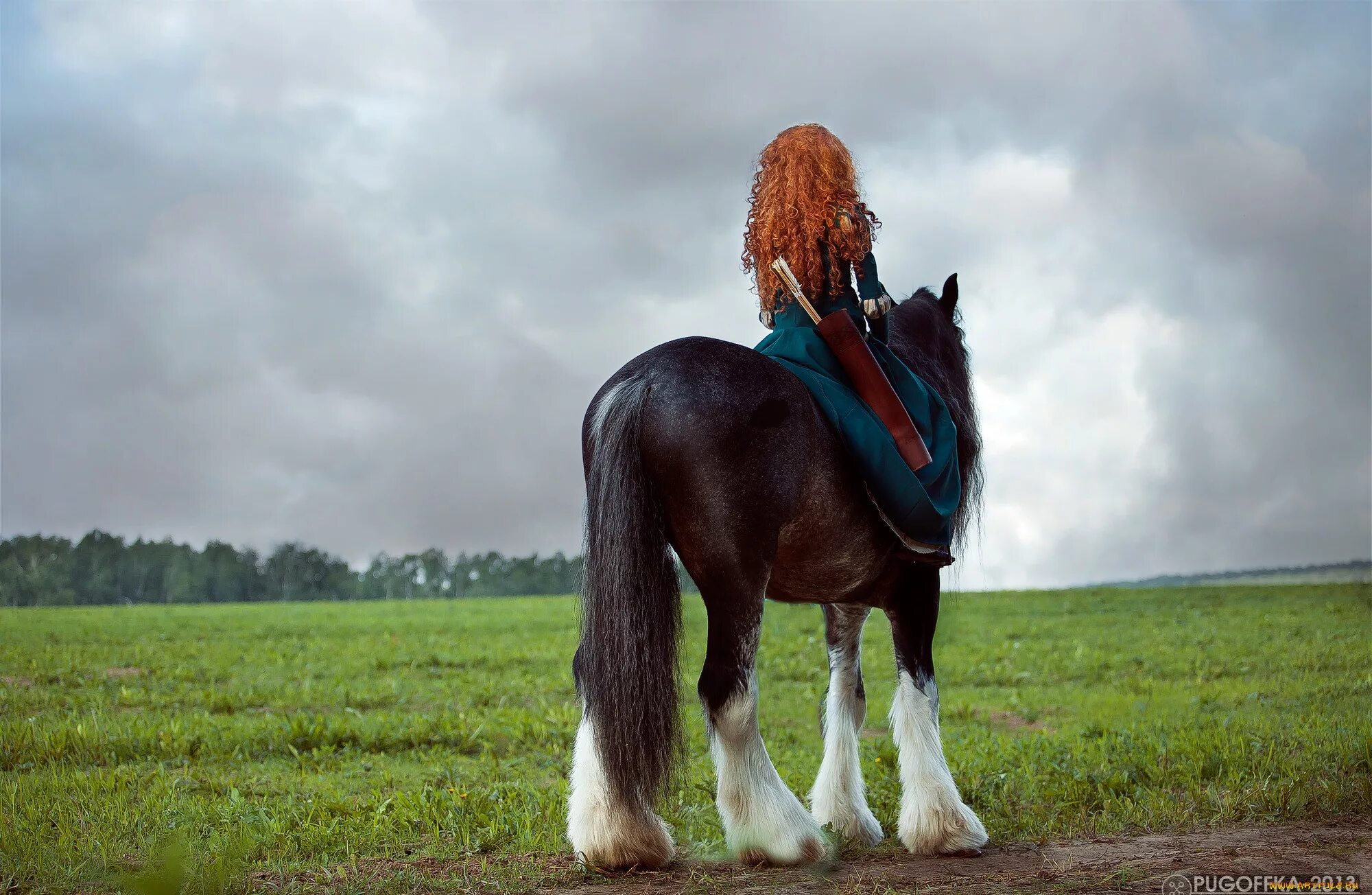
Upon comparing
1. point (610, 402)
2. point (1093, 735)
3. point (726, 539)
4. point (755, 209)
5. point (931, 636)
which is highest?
point (755, 209)

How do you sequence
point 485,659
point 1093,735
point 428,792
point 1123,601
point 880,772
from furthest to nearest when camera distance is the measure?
point 1123,601 → point 485,659 → point 1093,735 → point 880,772 → point 428,792

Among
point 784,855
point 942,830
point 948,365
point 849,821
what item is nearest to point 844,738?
point 849,821

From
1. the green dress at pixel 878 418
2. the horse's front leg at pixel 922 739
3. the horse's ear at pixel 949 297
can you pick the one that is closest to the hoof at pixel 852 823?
the horse's front leg at pixel 922 739

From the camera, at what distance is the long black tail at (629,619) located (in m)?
4.52

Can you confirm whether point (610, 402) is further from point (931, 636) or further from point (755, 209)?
point (931, 636)

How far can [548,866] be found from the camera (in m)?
4.84

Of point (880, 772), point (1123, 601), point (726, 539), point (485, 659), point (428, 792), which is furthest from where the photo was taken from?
point (1123, 601)

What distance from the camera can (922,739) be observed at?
5.57 m

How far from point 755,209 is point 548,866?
3571mm

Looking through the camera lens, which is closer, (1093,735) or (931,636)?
(931,636)

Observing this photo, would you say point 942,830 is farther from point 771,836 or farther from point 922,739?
point 771,836

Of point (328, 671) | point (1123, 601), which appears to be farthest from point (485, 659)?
point (1123, 601)

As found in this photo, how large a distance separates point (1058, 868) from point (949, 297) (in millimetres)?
3739

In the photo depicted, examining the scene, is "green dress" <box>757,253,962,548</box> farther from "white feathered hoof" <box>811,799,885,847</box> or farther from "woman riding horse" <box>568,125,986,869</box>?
"white feathered hoof" <box>811,799,885,847</box>
